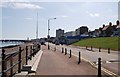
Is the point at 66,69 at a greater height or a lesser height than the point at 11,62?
lesser

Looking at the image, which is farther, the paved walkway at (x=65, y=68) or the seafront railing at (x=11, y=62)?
the paved walkway at (x=65, y=68)

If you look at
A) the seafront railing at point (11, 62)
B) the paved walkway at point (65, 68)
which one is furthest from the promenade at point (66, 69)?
the seafront railing at point (11, 62)

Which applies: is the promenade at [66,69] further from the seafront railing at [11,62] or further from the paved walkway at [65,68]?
the seafront railing at [11,62]

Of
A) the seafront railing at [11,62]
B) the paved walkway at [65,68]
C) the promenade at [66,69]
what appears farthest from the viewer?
A: the paved walkway at [65,68]

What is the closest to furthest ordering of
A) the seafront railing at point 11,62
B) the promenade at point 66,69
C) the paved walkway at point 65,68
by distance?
the seafront railing at point 11,62
the promenade at point 66,69
the paved walkway at point 65,68

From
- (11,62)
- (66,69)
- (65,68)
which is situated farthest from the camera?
(65,68)

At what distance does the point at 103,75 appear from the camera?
17.3 m

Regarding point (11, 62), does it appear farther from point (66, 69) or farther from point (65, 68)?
point (65, 68)

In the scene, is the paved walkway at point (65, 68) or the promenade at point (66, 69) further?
the paved walkway at point (65, 68)

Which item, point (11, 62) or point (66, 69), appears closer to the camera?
point (11, 62)

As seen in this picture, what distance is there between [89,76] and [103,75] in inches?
42.3

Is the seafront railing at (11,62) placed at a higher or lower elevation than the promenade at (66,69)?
higher

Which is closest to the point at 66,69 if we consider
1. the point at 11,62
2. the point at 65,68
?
the point at 65,68

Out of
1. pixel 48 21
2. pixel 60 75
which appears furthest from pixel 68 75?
pixel 48 21
